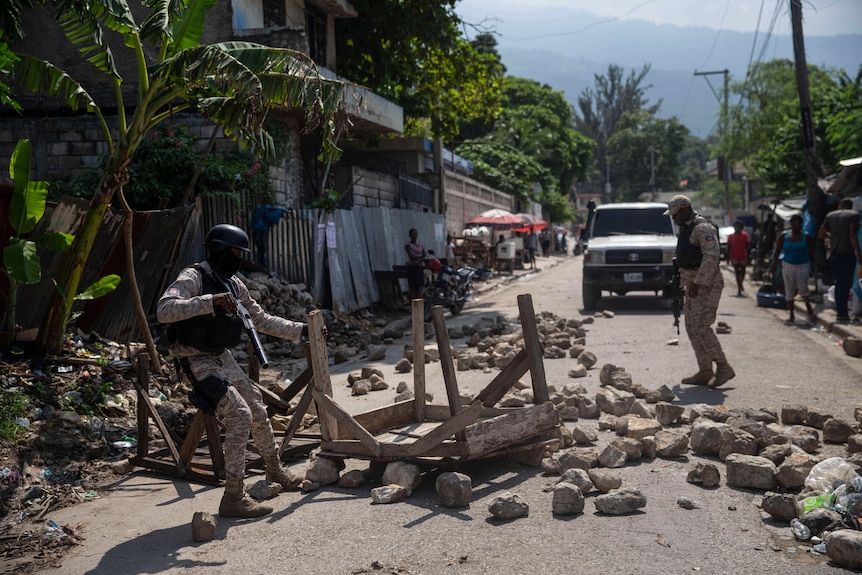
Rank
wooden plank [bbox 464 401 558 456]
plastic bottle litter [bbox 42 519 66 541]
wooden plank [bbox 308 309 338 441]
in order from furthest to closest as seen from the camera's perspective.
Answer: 1. wooden plank [bbox 308 309 338 441]
2. wooden plank [bbox 464 401 558 456]
3. plastic bottle litter [bbox 42 519 66 541]

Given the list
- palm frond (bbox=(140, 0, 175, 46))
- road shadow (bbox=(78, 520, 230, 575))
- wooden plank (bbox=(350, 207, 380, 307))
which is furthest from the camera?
wooden plank (bbox=(350, 207, 380, 307))

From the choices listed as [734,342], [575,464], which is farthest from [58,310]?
[734,342]

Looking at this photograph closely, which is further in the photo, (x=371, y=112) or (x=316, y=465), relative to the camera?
(x=371, y=112)

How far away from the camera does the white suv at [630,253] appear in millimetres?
16281

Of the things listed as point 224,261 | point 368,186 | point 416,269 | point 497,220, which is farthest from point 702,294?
point 497,220

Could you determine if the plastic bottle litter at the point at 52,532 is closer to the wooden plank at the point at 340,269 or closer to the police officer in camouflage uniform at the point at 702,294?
the police officer in camouflage uniform at the point at 702,294

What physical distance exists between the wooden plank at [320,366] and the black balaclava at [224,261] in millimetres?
645

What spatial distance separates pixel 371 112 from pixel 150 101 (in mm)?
9940

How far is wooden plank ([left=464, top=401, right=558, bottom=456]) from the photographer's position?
5.51m

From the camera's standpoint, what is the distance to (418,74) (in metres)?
21.5

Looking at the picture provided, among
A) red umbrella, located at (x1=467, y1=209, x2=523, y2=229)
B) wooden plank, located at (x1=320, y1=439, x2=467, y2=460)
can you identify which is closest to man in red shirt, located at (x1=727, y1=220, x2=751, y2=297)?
red umbrella, located at (x1=467, y1=209, x2=523, y2=229)

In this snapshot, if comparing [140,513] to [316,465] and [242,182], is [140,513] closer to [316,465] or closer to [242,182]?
[316,465]

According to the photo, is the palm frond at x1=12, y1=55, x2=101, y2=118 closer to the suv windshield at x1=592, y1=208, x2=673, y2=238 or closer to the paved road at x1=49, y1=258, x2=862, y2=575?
the paved road at x1=49, y1=258, x2=862, y2=575

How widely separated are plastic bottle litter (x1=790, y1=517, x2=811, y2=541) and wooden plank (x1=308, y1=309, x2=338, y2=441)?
9.66 feet
